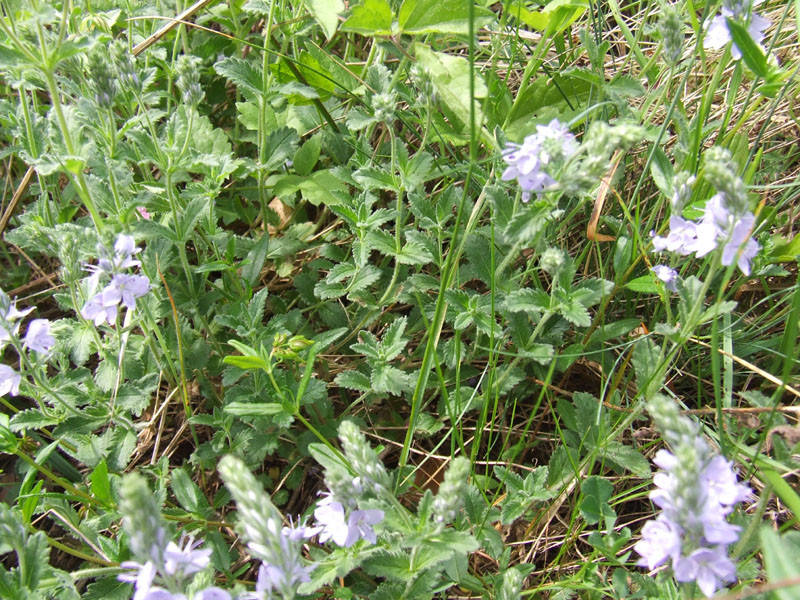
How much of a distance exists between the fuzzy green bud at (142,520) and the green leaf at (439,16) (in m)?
2.14

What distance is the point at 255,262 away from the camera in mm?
3303

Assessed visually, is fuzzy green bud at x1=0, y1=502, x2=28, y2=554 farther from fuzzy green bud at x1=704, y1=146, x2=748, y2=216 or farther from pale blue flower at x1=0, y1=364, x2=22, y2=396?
fuzzy green bud at x1=704, y1=146, x2=748, y2=216

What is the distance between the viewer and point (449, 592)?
269 cm

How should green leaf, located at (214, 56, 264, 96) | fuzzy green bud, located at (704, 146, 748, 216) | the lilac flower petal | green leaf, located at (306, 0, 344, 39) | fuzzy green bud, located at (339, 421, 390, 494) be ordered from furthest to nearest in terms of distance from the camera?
green leaf, located at (214, 56, 264, 96) → green leaf, located at (306, 0, 344, 39) → fuzzy green bud, located at (339, 421, 390, 494) → fuzzy green bud, located at (704, 146, 748, 216) → the lilac flower petal

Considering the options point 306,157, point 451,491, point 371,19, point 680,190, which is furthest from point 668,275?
point 306,157

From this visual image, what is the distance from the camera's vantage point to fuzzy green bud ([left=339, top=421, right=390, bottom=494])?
1.95 m

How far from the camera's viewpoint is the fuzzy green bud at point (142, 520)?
1.47m

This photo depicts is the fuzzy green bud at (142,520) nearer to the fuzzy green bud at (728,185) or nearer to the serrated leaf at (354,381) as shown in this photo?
the serrated leaf at (354,381)

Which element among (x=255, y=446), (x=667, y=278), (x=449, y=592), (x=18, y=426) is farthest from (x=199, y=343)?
(x=667, y=278)

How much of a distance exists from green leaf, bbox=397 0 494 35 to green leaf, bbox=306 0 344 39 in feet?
0.98

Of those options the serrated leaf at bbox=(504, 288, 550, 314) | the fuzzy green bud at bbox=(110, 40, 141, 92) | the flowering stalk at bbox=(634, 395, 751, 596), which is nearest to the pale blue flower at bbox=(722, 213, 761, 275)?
the flowering stalk at bbox=(634, 395, 751, 596)

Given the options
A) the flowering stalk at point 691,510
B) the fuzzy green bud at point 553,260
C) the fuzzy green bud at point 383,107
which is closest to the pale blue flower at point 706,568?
the flowering stalk at point 691,510

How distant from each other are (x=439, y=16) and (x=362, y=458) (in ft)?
6.19

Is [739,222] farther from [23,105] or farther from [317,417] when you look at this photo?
[23,105]
